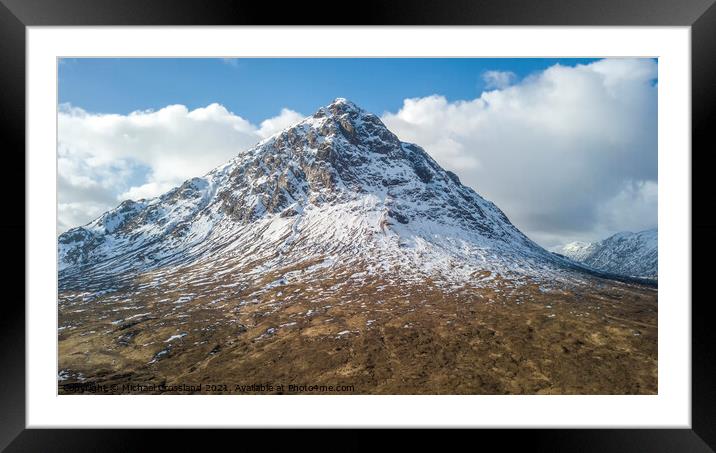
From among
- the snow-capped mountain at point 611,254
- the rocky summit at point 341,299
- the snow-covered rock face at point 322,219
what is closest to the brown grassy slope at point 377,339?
the rocky summit at point 341,299

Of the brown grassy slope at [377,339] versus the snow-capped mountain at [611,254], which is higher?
the snow-capped mountain at [611,254]

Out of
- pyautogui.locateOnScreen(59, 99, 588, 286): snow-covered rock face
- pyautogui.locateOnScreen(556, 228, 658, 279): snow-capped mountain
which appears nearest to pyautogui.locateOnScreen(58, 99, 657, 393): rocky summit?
pyautogui.locateOnScreen(59, 99, 588, 286): snow-covered rock face

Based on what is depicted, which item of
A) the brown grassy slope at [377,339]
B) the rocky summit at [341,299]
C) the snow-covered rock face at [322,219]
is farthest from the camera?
the snow-covered rock face at [322,219]

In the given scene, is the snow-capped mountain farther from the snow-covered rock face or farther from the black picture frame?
the black picture frame

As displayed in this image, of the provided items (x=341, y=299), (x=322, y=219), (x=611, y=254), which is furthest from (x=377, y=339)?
(x=322, y=219)
